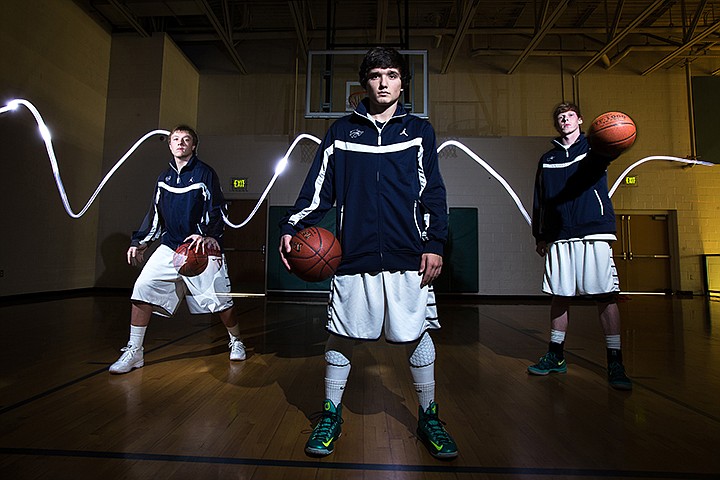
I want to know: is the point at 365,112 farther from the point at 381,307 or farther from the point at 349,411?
the point at 349,411

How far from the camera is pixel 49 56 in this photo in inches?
262

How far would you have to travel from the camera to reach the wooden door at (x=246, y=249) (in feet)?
27.5

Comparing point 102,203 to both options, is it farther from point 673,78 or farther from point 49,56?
point 673,78

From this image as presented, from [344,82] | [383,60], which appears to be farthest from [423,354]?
[344,82]

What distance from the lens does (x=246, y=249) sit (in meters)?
8.43

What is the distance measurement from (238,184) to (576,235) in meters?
7.20

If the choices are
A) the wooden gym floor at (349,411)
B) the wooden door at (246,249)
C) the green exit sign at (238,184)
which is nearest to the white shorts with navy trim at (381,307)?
the wooden gym floor at (349,411)

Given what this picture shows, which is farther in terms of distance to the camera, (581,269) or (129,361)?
(129,361)

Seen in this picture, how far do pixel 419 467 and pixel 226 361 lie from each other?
1861 millimetres

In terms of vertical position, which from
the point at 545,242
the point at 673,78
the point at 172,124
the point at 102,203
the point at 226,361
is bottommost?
the point at 226,361

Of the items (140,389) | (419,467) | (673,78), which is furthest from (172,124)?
(673,78)

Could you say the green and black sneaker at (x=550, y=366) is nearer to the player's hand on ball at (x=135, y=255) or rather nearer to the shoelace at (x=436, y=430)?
the shoelace at (x=436, y=430)

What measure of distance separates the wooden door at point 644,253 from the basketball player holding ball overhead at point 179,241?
9.17m

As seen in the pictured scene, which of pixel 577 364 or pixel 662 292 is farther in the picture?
pixel 662 292
